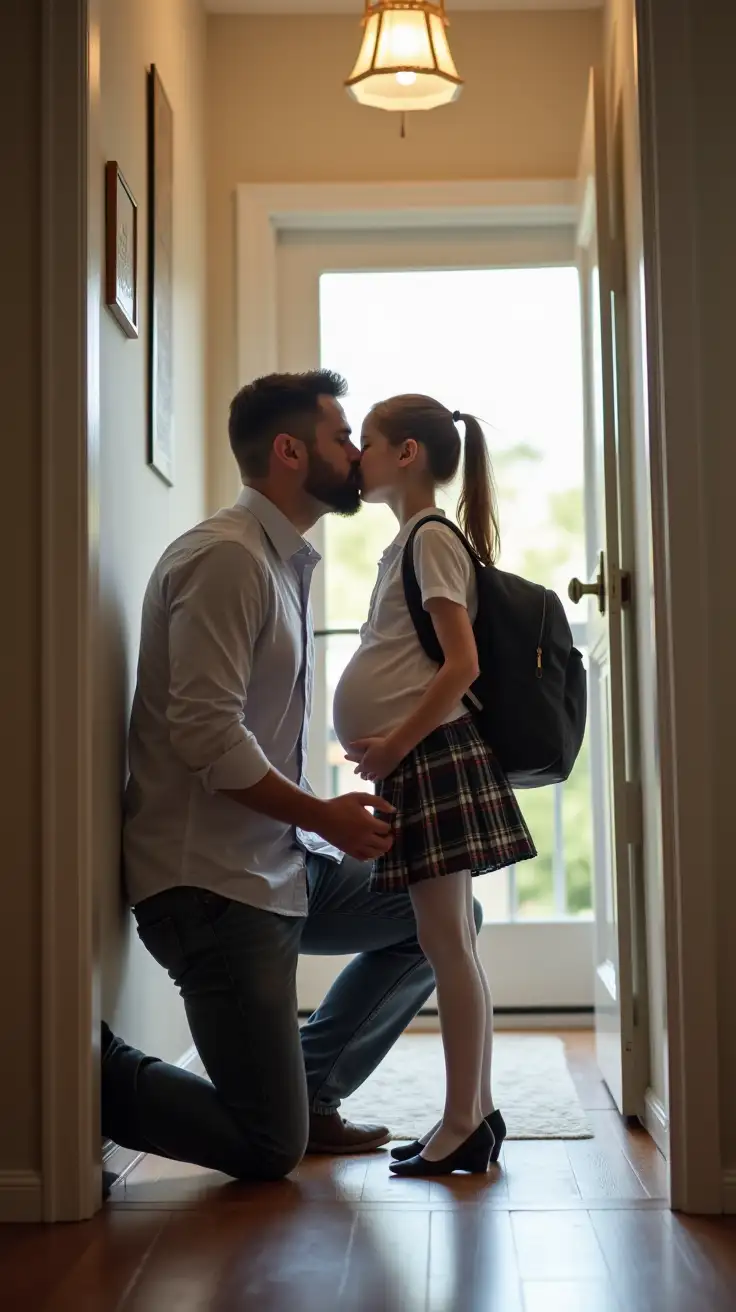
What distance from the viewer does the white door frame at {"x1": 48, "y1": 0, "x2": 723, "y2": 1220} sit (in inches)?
75.1

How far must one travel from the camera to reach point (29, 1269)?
168 cm

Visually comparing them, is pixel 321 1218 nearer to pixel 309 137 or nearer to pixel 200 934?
pixel 200 934

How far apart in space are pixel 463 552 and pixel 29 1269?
1185 millimetres

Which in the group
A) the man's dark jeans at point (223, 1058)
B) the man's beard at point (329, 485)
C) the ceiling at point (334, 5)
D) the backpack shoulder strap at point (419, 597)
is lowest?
the man's dark jeans at point (223, 1058)

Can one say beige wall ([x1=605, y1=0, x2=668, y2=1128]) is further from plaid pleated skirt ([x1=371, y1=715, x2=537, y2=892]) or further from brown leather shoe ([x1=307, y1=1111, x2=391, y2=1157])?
brown leather shoe ([x1=307, y1=1111, x2=391, y2=1157])

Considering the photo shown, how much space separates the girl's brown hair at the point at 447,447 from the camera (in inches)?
91.4

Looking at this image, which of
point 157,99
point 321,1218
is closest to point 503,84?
point 157,99

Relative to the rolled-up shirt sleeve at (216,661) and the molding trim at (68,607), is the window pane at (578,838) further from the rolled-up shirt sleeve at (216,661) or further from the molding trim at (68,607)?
the molding trim at (68,607)

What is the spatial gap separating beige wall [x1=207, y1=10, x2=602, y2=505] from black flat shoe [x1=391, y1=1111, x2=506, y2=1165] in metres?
2.06

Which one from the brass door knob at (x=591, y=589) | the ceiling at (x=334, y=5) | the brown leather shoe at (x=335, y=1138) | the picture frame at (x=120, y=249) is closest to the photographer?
the picture frame at (x=120, y=249)

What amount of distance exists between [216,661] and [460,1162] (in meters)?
0.83

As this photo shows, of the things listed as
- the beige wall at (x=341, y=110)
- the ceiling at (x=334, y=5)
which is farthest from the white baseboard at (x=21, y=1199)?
the ceiling at (x=334, y=5)

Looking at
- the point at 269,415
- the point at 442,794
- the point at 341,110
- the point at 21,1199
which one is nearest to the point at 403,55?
the point at 341,110

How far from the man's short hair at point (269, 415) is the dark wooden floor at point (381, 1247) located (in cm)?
116
